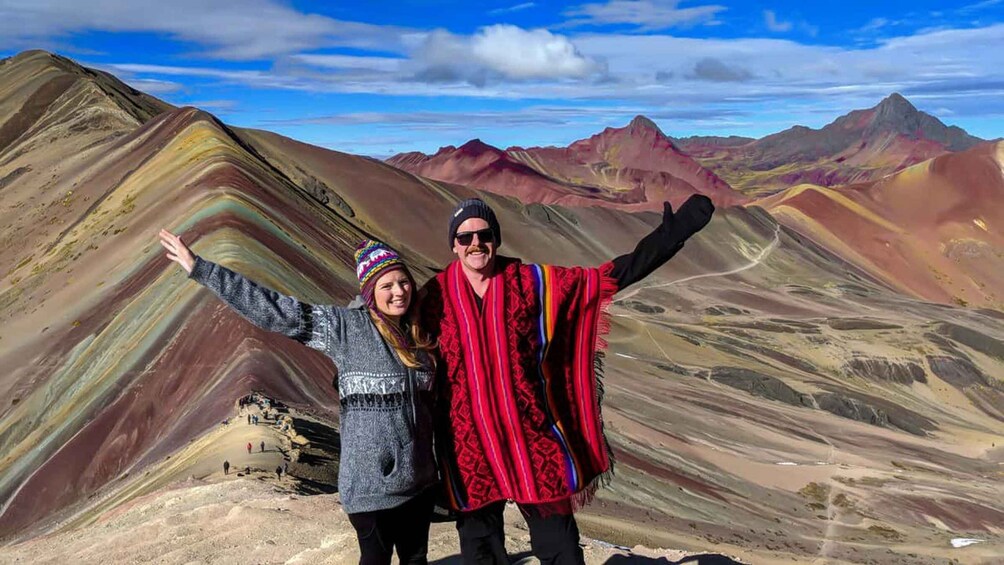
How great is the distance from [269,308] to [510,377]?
1088 millimetres

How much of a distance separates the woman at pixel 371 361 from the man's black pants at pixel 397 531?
0.02 meters

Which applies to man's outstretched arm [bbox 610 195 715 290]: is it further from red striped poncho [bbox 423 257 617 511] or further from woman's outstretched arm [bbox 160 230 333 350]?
woman's outstretched arm [bbox 160 230 333 350]

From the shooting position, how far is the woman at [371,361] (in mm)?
3605

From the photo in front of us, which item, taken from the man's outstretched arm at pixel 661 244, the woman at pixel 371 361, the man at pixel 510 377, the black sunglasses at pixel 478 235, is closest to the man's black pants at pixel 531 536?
the man at pixel 510 377

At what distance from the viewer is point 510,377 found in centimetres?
382

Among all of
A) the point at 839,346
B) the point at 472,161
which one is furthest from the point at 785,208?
the point at 472,161

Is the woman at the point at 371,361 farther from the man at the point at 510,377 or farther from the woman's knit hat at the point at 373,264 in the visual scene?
the man at the point at 510,377

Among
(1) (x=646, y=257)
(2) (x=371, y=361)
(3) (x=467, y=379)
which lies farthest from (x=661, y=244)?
(2) (x=371, y=361)

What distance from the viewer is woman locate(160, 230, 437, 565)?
11.8 ft

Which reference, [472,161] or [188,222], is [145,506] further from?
[472,161]

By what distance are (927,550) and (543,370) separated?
17.0 m

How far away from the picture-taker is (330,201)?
4788cm

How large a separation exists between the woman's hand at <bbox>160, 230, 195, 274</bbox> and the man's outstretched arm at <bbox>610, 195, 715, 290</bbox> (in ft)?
6.11

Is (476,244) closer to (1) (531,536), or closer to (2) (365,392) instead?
(2) (365,392)
